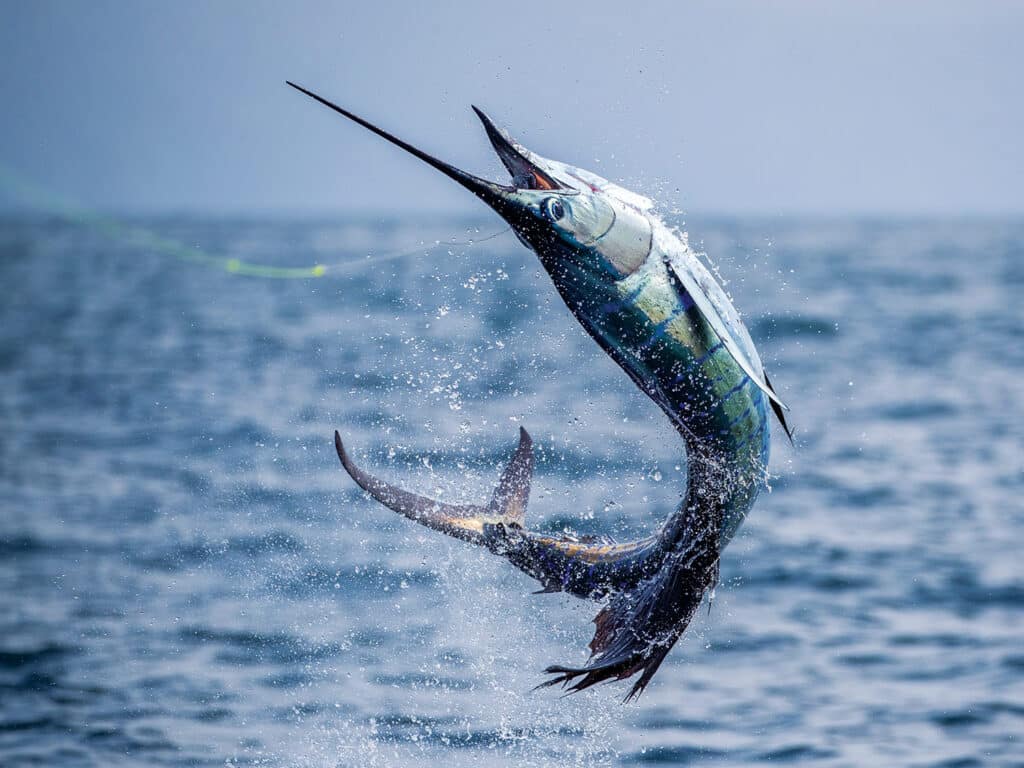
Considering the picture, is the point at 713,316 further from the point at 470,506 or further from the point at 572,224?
the point at 470,506

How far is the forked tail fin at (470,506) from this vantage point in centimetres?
623

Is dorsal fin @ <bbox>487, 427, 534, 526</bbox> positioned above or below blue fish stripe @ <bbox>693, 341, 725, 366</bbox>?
below

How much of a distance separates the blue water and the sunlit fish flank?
7.71ft

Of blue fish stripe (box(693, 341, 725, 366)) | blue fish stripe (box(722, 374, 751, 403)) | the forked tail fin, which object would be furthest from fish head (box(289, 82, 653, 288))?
the forked tail fin

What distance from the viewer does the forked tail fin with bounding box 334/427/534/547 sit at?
6.23 m

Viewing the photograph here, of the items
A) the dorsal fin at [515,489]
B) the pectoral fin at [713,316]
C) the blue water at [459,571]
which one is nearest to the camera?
the pectoral fin at [713,316]

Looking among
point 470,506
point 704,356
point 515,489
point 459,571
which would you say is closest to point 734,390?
point 704,356

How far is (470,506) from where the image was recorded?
21.2 feet

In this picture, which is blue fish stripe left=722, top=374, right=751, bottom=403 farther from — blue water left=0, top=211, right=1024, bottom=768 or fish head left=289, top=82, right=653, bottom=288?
blue water left=0, top=211, right=1024, bottom=768

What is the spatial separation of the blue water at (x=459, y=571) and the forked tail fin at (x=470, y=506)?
78.5 inches

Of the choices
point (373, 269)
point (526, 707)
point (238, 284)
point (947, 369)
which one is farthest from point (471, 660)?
point (373, 269)

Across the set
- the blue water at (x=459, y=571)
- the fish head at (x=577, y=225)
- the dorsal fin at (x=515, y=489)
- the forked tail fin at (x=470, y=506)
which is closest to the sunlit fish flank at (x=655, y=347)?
the fish head at (x=577, y=225)

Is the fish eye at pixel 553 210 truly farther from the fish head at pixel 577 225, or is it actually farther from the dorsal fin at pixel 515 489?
the dorsal fin at pixel 515 489

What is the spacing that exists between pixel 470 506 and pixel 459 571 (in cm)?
666
